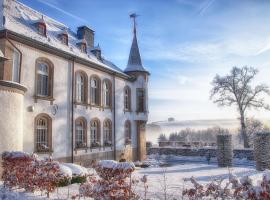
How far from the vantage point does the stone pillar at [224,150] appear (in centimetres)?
2423

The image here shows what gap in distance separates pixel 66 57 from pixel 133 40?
12446 mm

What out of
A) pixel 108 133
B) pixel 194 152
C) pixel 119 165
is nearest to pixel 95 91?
pixel 108 133

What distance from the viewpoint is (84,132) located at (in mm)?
21656

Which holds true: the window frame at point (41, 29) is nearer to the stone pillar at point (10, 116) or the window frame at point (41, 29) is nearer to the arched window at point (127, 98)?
the stone pillar at point (10, 116)

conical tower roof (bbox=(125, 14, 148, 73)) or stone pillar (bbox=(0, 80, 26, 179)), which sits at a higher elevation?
conical tower roof (bbox=(125, 14, 148, 73))

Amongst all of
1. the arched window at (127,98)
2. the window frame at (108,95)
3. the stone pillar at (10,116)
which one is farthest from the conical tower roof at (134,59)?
the stone pillar at (10,116)

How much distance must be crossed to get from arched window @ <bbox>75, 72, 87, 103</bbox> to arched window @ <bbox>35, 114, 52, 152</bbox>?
3681mm

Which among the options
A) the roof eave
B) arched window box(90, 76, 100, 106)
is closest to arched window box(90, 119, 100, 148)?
arched window box(90, 76, 100, 106)

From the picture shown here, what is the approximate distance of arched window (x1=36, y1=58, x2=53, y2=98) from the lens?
1768 cm

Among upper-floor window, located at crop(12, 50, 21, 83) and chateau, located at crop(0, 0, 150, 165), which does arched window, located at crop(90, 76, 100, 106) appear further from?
upper-floor window, located at crop(12, 50, 21, 83)

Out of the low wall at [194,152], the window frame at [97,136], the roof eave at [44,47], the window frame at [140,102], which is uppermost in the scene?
the roof eave at [44,47]

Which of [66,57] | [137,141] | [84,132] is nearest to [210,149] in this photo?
[137,141]

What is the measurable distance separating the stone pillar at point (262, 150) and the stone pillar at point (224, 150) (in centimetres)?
241

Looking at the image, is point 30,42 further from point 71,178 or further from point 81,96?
point 71,178
